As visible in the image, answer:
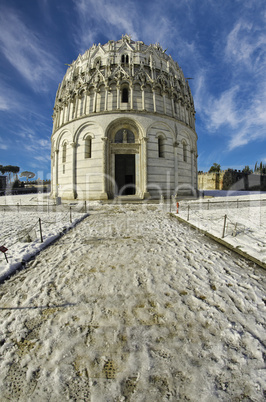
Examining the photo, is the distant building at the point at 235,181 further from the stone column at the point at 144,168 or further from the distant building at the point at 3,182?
the distant building at the point at 3,182

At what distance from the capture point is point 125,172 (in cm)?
2520

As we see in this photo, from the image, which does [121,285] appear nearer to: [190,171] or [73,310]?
[73,310]

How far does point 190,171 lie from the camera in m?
21.8

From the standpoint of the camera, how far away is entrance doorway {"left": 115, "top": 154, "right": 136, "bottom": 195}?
24484mm

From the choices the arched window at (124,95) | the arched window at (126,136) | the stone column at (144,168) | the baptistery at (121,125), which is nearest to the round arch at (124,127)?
the baptistery at (121,125)

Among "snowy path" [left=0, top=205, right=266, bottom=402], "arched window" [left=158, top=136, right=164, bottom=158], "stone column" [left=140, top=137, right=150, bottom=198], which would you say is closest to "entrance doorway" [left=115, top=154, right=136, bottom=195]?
"arched window" [left=158, top=136, right=164, bottom=158]

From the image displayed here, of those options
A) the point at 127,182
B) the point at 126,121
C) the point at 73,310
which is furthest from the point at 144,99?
the point at 73,310

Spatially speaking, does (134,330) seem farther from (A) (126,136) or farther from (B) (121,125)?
(B) (121,125)

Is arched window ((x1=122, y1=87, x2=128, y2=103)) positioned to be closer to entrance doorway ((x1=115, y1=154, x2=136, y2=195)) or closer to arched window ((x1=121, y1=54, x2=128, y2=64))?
arched window ((x1=121, y1=54, x2=128, y2=64))

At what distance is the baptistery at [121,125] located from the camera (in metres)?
17.9

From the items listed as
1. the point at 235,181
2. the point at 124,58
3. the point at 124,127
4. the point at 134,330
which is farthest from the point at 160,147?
the point at 235,181

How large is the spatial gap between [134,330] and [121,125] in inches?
732

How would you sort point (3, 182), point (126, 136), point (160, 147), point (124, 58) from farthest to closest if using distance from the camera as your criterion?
point (3, 182) → point (124, 58) → point (160, 147) → point (126, 136)

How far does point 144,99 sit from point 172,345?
2065 cm
